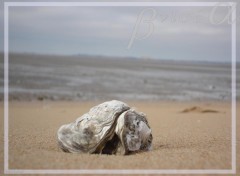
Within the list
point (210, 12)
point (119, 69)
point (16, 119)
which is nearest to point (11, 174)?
point (210, 12)

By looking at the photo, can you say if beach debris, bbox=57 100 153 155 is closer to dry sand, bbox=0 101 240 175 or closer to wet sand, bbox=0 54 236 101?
dry sand, bbox=0 101 240 175

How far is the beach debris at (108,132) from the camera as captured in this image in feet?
14.1

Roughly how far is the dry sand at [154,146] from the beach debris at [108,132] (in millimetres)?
169

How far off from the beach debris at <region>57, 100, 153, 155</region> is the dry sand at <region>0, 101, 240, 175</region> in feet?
0.55

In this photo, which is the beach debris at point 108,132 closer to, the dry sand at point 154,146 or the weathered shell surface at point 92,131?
A: the weathered shell surface at point 92,131

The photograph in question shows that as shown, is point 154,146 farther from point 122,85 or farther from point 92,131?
point 122,85

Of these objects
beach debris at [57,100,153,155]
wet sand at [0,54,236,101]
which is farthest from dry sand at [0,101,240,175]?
wet sand at [0,54,236,101]

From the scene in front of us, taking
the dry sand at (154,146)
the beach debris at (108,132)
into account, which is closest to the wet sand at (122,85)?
the dry sand at (154,146)

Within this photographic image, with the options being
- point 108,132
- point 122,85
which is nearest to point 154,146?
point 108,132

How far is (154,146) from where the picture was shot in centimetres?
507

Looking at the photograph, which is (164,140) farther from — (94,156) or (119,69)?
(119,69)

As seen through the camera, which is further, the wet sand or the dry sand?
the wet sand

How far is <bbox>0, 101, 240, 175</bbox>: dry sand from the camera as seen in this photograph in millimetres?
3828

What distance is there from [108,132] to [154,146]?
3.28ft
